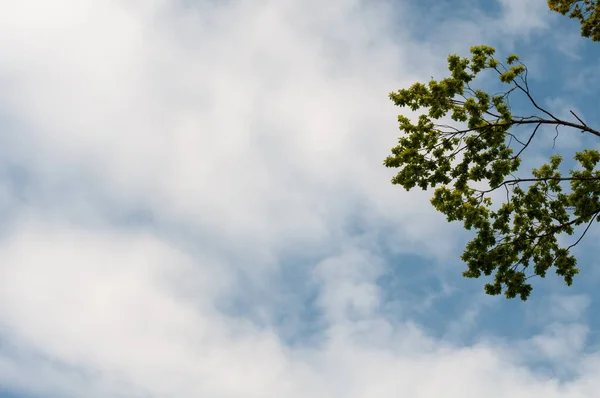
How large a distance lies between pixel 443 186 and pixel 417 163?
3.89ft

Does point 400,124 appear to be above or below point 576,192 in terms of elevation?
above

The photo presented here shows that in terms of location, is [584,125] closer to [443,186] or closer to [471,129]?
[471,129]

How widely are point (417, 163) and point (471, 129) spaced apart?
2029 mm

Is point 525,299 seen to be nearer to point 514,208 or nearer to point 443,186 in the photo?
point 514,208

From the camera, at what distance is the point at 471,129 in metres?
16.0

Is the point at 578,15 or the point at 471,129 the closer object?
the point at 471,129

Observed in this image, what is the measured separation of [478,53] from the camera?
617 inches

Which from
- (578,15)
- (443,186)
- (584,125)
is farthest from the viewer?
(578,15)

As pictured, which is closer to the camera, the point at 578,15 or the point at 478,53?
the point at 478,53

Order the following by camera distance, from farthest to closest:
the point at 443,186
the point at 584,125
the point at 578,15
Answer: the point at 578,15, the point at 443,186, the point at 584,125

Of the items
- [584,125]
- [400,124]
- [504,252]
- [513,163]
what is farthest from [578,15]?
[504,252]

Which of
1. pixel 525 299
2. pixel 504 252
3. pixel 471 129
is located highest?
pixel 471 129

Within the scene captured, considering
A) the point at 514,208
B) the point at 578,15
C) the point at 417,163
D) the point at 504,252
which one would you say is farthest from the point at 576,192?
the point at 578,15

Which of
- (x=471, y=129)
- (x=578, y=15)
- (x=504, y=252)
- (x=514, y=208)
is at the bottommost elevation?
(x=504, y=252)
